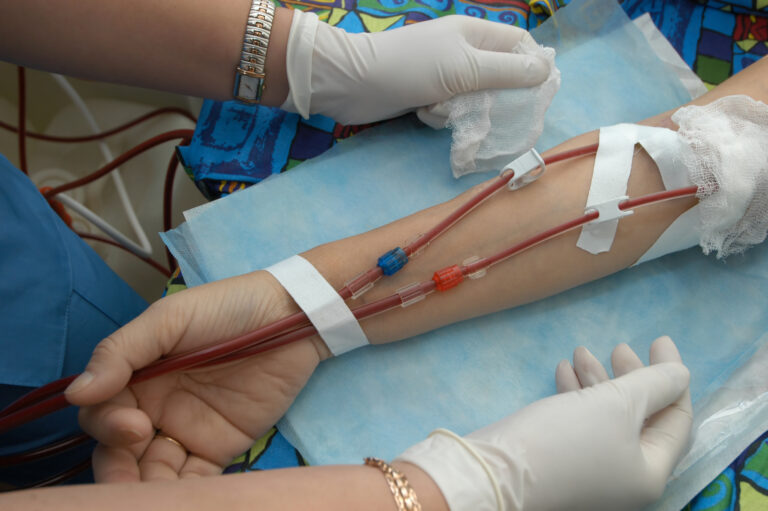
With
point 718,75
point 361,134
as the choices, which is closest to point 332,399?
point 361,134

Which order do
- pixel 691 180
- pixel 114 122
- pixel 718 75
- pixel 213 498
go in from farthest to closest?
pixel 114 122 < pixel 718 75 < pixel 691 180 < pixel 213 498

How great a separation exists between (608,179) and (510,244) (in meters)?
0.21

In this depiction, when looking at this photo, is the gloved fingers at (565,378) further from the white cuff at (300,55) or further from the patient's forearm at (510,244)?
the white cuff at (300,55)

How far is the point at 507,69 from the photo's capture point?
1.10m

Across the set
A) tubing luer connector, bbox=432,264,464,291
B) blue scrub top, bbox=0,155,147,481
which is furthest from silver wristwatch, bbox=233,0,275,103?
tubing luer connector, bbox=432,264,464,291

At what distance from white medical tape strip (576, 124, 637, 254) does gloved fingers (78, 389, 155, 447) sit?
0.80 metres

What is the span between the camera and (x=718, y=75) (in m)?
1.33

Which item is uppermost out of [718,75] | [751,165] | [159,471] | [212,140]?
[718,75]

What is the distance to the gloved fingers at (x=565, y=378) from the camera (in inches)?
36.5

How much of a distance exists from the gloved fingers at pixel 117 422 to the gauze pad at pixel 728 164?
101cm

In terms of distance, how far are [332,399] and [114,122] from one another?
5.18 feet

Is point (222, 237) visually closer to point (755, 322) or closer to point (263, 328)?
point (263, 328)

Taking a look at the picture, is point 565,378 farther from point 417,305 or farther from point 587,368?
point 417,305

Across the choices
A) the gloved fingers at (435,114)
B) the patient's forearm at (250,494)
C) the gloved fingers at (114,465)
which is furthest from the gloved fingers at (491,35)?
the gloved fingers at (114,465)
